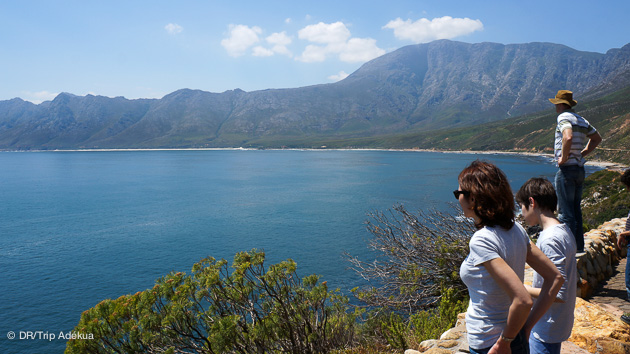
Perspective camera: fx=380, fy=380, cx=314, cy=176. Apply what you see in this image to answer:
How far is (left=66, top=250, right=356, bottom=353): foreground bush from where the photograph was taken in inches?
286

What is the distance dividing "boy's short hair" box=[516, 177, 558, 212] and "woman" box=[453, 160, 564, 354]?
35.8 inches

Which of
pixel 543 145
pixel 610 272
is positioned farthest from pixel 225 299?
pixel 543 145

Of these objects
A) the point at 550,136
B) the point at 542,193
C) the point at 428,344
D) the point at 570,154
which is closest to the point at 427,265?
the point at 428,344

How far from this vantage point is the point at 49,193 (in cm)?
6525

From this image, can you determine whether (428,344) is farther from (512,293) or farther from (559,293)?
(512,293)

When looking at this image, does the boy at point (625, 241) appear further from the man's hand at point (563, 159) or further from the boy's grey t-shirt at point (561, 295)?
the boy's grey t-shirt at point (561, 295)

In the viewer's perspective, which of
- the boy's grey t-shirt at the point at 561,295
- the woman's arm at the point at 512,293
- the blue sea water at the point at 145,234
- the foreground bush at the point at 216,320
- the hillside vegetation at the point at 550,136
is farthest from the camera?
the hillside vegetation at the point at 550,136

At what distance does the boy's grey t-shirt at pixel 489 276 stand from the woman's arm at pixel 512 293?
0.07 metres

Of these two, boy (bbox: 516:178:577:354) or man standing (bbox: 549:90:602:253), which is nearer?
boy (bbox: 516:178:577:354)

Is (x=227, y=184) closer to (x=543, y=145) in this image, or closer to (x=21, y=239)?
(x=21, y=239)

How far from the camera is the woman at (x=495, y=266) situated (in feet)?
8.44

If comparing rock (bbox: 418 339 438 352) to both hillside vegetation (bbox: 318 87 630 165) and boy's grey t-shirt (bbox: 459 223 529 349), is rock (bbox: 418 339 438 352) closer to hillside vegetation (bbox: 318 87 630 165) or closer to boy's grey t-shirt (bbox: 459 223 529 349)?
boy's grey t-shirt (bbox: 459 223 529 349)

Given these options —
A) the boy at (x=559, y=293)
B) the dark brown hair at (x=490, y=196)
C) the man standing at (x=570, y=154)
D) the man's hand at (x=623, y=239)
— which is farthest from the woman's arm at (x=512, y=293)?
the man standing at (x=570, y=154)

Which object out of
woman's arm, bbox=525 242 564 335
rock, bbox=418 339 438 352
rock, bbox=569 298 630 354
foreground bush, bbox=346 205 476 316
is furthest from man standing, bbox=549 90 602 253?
woman's arm, bbox=525 242 564 335
